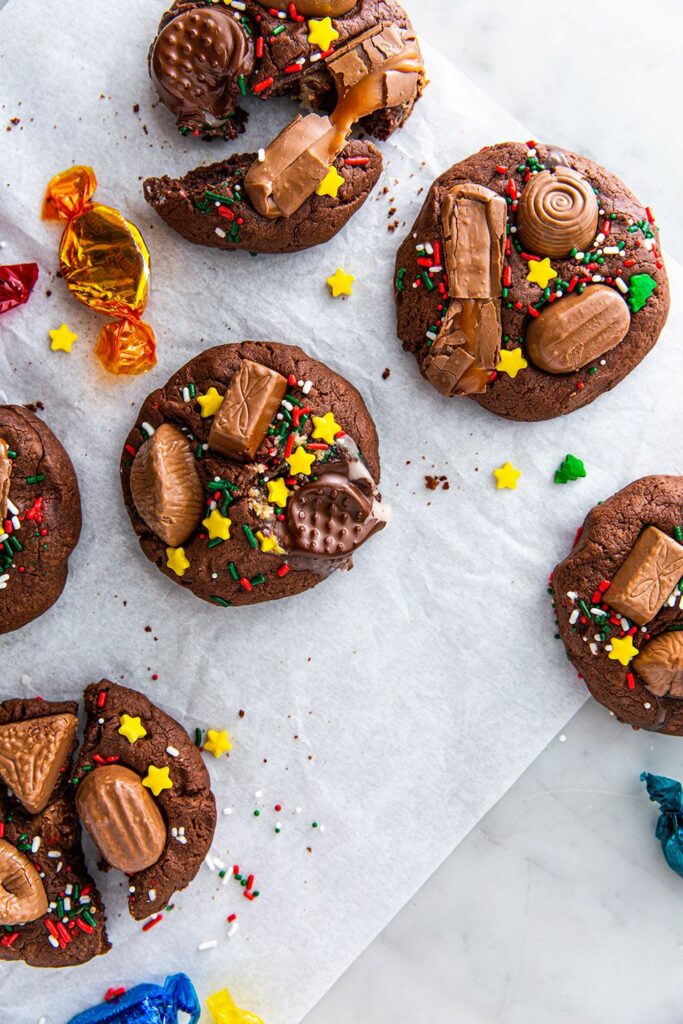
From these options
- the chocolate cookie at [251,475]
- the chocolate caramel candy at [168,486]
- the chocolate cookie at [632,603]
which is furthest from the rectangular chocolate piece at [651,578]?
the chocolate caramel candy at [168,486]

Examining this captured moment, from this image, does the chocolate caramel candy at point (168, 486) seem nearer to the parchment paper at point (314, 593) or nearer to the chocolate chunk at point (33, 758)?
the parchment paper at point (314, 593)

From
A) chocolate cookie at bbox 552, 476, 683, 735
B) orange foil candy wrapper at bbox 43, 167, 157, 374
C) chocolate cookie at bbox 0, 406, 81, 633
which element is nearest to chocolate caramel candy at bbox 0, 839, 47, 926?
chocolate cookie at bbox 0, 406, 81, 633

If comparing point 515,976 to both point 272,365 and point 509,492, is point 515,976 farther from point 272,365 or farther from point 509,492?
point 272,365

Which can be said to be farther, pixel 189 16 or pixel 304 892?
pixel 304 892

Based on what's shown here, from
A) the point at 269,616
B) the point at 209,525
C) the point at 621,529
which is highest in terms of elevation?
the point at 621,529


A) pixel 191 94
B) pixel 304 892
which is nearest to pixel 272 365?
pixel 191 94

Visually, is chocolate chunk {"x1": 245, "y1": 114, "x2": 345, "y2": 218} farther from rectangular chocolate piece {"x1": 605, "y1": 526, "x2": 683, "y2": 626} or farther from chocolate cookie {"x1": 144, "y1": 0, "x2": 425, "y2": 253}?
rectangular chocolate piece {"x1": 605, "y1": 526, "x2": 683, "y2": 626}
